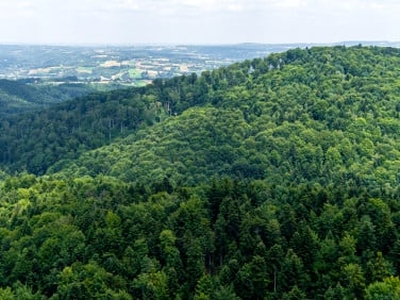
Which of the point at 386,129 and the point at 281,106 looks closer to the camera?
the point at 386,129

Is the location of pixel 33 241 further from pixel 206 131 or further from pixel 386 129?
A: pixel 386 129

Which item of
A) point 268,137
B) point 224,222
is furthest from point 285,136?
point 224,222

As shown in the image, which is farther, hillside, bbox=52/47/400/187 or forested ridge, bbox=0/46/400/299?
hillside, bbox=52/47/400/187

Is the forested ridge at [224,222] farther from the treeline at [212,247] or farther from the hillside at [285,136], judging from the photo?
the hillside at [285,136]

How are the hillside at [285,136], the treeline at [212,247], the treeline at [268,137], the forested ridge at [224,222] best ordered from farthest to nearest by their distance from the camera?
the treeline at [268,137] < the hillside at [285,136] < the forested ridge at [224,222] < the treeline at [212,247]

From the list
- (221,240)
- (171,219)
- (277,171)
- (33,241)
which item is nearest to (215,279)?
(221,240)

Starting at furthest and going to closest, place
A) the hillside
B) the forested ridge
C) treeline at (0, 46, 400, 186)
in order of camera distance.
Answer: treeline at (0, 46, 400, 186) → the hillside → the forested ridge

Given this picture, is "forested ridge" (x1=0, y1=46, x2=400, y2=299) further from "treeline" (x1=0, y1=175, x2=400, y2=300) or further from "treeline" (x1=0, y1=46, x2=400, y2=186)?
"treeline" (x1=0, y1=46, x2=400, y2=186)

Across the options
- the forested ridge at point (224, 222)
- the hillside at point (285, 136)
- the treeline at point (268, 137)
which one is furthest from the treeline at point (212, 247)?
the treeline at point (268, 137)

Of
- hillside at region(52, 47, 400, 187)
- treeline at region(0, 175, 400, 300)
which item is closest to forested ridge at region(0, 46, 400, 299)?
treeline at region(0, 175, 400, 300)
